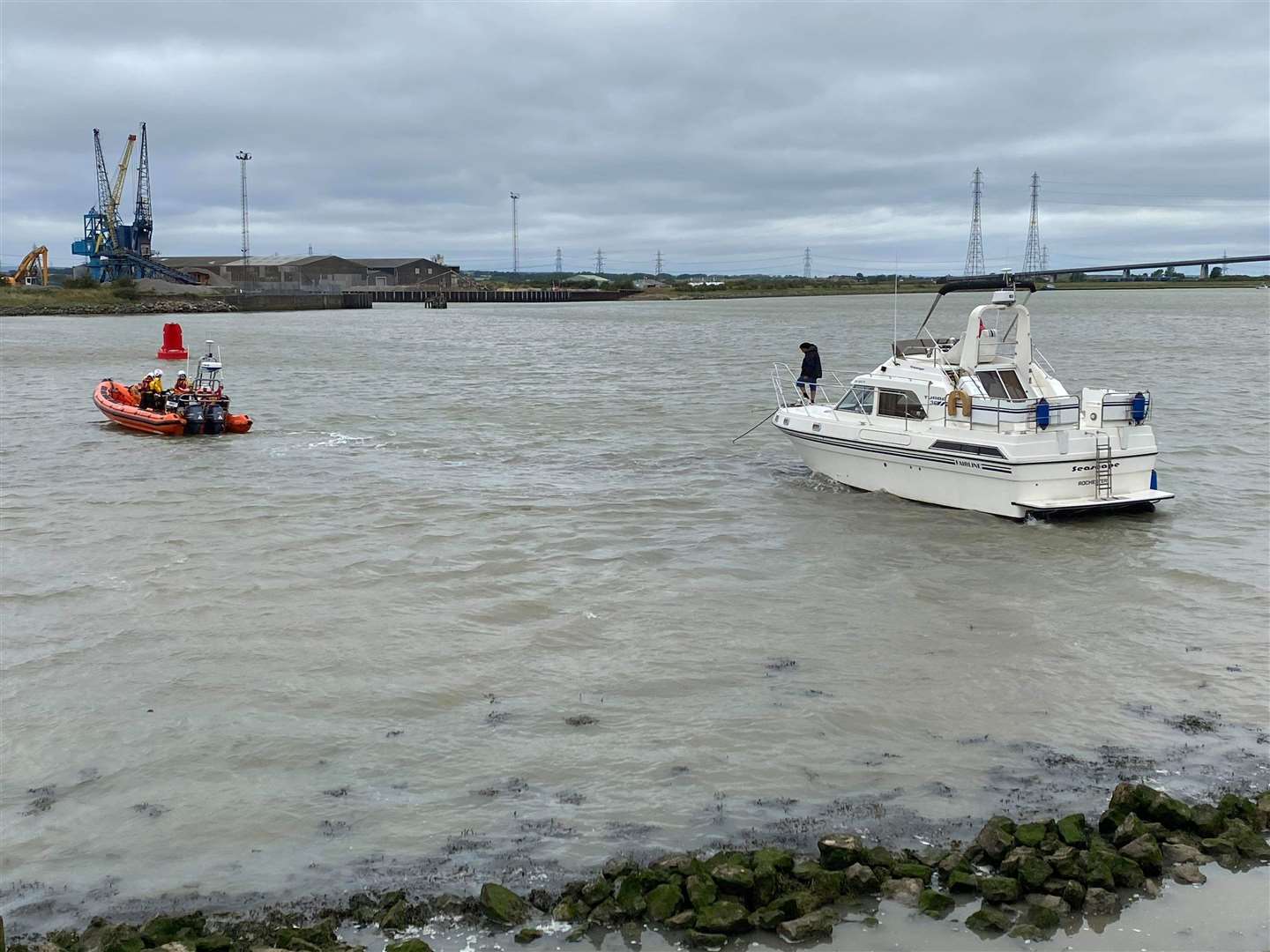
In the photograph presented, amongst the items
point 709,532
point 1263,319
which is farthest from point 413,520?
point 1263,319

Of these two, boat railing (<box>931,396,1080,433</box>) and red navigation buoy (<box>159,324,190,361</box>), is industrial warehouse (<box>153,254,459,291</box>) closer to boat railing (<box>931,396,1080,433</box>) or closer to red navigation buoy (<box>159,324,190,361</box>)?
red navigation buoy (<box>159,324,190,361</box>)

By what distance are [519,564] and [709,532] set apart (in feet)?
10.8

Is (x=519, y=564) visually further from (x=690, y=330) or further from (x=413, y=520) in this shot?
(x=690, y=330)

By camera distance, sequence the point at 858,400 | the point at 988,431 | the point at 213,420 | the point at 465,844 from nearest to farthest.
Result: the point at 465,844, the point at 988,431, the point at 858,400, the point at 213,420

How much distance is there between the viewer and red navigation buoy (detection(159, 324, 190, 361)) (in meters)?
52.8

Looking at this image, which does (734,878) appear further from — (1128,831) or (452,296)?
(452,296)

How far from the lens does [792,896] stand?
24.1 ft

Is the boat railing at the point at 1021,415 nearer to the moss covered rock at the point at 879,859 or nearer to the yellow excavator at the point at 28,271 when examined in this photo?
the moss covered rock at the point at 879,859

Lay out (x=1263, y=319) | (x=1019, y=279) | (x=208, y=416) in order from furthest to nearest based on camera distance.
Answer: (x=1263, y=319) < (x=208, y=416) < (x=1019, y=279)

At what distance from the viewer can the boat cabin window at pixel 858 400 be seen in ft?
65.4

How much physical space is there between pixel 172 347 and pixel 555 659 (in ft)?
155

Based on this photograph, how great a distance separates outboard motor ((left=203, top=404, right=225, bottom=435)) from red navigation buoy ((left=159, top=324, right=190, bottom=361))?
27.2 metres

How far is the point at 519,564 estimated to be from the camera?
51.7 feet

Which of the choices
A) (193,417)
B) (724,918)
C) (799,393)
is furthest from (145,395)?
(724,918)
